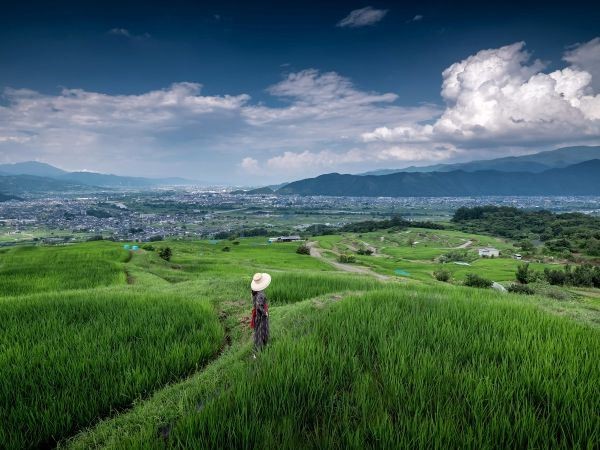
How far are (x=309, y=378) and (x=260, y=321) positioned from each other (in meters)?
1.90

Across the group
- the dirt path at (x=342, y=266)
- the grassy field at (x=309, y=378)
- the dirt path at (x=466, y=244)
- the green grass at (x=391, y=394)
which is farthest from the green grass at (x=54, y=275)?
the dirt path at (x=466, y=244)

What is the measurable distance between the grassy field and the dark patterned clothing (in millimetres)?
303

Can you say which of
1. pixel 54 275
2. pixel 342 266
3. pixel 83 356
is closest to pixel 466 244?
pixel 342 266

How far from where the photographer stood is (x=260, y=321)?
5664 millimetres

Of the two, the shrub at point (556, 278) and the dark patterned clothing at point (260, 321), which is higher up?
the dark patterned clothing at point (260, 321)

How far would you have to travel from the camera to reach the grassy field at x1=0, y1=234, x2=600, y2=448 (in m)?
3.02

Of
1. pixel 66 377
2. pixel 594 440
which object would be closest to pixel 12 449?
pixel 66 377

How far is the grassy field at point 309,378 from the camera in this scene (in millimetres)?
3020

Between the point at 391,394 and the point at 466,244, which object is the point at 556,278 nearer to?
the point at 391,394

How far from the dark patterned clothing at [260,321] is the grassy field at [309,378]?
30 cm

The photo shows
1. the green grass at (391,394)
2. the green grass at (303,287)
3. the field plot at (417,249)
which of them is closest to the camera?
the green grass at (391,394)

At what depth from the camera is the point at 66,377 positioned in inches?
198

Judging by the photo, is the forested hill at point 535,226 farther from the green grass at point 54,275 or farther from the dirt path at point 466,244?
the green grass at point 54,275

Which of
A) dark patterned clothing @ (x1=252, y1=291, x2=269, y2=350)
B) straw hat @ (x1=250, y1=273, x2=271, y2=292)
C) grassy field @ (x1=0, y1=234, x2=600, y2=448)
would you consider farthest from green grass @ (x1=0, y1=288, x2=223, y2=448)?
straw hat @ (x1=250, y1=273, x2=271, y2=292)
